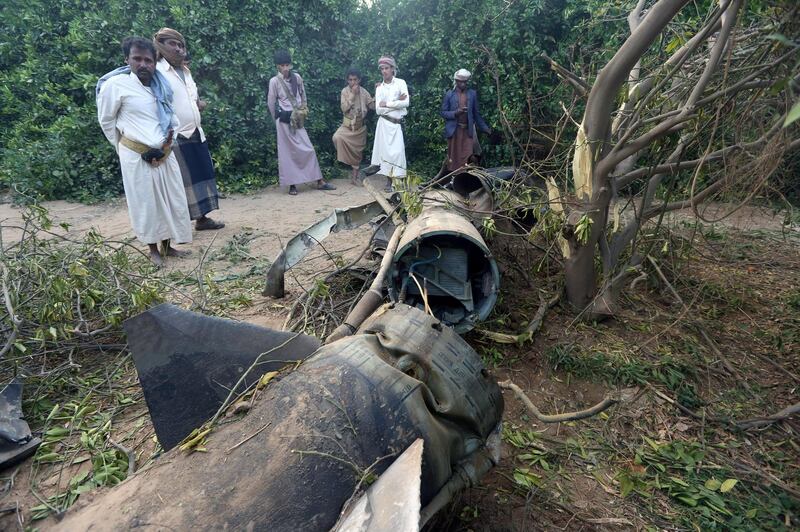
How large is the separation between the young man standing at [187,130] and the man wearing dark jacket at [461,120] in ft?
12.6

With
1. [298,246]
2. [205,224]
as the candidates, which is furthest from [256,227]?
[298,246]

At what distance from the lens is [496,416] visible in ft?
6.27

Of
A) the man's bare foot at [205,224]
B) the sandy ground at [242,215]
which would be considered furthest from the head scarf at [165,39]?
the sandy ground at [242,215]

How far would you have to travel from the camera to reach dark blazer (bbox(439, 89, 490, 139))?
7.58 meters

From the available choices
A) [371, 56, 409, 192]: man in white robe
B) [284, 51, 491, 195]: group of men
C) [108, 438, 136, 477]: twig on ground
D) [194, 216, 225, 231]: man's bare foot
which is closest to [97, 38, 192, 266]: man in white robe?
[194, 216, 225, 231]: man's bare foot

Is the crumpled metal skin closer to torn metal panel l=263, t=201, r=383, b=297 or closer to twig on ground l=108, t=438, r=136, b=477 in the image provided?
twig on ground l=108, t=438, r=136, b=477

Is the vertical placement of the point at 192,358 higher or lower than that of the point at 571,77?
lower

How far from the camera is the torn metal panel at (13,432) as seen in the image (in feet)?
7.52

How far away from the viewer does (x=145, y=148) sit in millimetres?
4445

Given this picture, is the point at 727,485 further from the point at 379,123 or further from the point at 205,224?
the point at 379,123

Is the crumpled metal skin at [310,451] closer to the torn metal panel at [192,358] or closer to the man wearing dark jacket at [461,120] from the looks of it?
the torn metal panel at [192,358]

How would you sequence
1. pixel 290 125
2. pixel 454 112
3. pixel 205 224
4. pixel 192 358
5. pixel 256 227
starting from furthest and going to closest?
pixel 290 125 < pixel 454 112 < pixel 256 227 < pixel 205 224 < pixel 192 358

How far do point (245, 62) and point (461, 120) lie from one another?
167 inches

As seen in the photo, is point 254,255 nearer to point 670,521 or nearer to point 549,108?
point 670,521
